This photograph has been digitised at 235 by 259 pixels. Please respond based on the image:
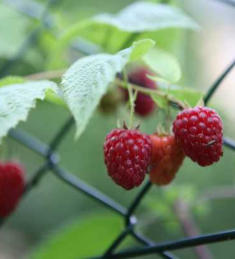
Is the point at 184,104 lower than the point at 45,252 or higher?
higher

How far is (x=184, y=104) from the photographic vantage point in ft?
2.44

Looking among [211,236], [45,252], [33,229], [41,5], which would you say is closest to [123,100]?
[45,252]

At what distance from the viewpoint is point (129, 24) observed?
958 millimetres

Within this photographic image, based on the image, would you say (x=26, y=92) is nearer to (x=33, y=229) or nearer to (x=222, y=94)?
(x=222, y=94)

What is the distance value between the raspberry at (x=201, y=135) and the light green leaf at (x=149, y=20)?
0.97 feet

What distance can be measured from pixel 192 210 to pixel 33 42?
0.49m

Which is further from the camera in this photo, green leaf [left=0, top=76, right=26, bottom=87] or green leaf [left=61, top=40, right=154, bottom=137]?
green leaf [left=0, top=76, right=26, bottom=87]

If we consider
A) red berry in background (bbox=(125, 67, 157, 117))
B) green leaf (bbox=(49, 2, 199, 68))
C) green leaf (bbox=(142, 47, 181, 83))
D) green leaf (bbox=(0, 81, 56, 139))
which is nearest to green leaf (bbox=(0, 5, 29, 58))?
green leaf (bbox=(49, 2, 199, 68))

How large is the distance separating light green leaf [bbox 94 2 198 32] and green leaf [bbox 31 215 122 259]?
0.40 m

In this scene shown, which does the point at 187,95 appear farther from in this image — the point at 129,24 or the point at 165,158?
the point at 129,24

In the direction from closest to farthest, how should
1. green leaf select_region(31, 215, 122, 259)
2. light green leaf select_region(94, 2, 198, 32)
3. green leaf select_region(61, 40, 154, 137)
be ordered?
green leaf select_region(61, 40, 154, 137)
light green leaf select_region(94, 2, 198, 32)
green leaf select_region(31, 215, 122, 259)

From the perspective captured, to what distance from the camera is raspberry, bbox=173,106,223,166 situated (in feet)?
2.14

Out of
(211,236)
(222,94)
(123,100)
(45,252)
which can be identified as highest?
(211,236)

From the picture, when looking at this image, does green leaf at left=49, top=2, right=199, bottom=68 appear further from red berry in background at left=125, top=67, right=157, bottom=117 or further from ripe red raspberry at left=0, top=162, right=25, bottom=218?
ripe red raspberry at left=0, top=162, right=25, bottom=218
